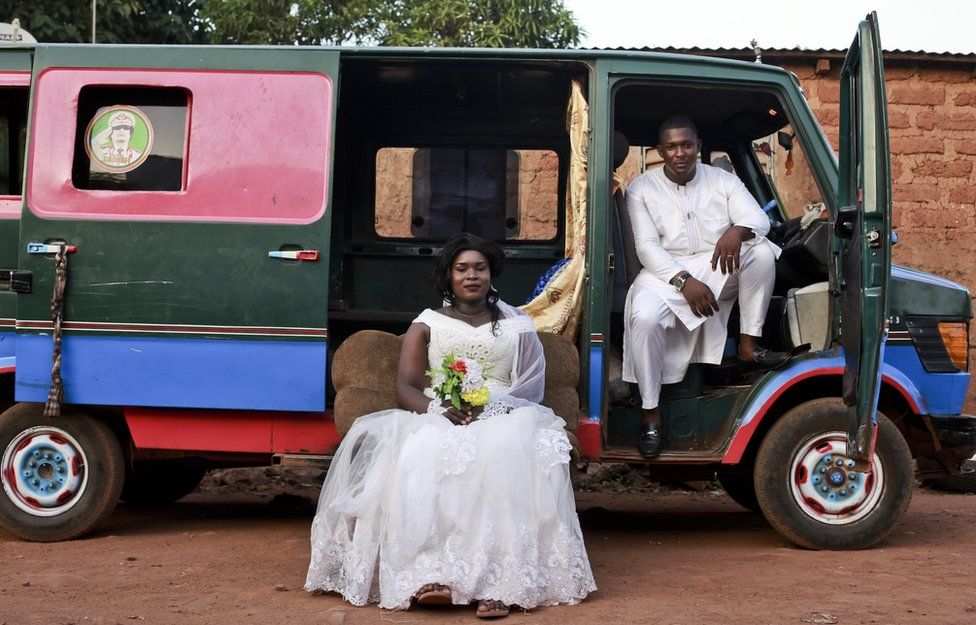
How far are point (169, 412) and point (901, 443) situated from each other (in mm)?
3794

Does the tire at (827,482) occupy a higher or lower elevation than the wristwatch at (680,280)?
lower

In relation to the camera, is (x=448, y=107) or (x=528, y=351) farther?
(x=448, y=107)

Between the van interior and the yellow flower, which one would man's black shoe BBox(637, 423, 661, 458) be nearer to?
the yellow flower

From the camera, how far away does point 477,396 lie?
199 inches

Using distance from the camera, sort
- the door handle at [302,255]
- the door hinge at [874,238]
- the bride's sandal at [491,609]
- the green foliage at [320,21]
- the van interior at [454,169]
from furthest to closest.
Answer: the green foliage at [320,21]
the van interior at [454,169]
the door handle at [302,255]
the door hinge at [874,238]
the bride's sandal at [491,609]

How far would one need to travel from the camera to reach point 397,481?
4.76 meters

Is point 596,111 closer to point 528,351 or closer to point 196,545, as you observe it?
point 528,351

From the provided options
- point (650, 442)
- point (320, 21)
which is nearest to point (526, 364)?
point (650, 442)

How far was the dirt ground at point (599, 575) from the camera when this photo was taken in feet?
15.1

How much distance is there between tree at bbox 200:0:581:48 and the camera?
15.0 meters

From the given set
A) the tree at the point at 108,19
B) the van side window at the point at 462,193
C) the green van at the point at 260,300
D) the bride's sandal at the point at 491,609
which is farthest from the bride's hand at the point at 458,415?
the tree at the point at 108,19

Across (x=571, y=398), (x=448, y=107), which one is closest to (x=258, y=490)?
(x=448, y=107)

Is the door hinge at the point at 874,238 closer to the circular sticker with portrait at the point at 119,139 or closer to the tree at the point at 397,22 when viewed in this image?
the circular sticker with portrait at the point at 119,139

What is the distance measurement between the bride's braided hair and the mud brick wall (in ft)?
20.2
